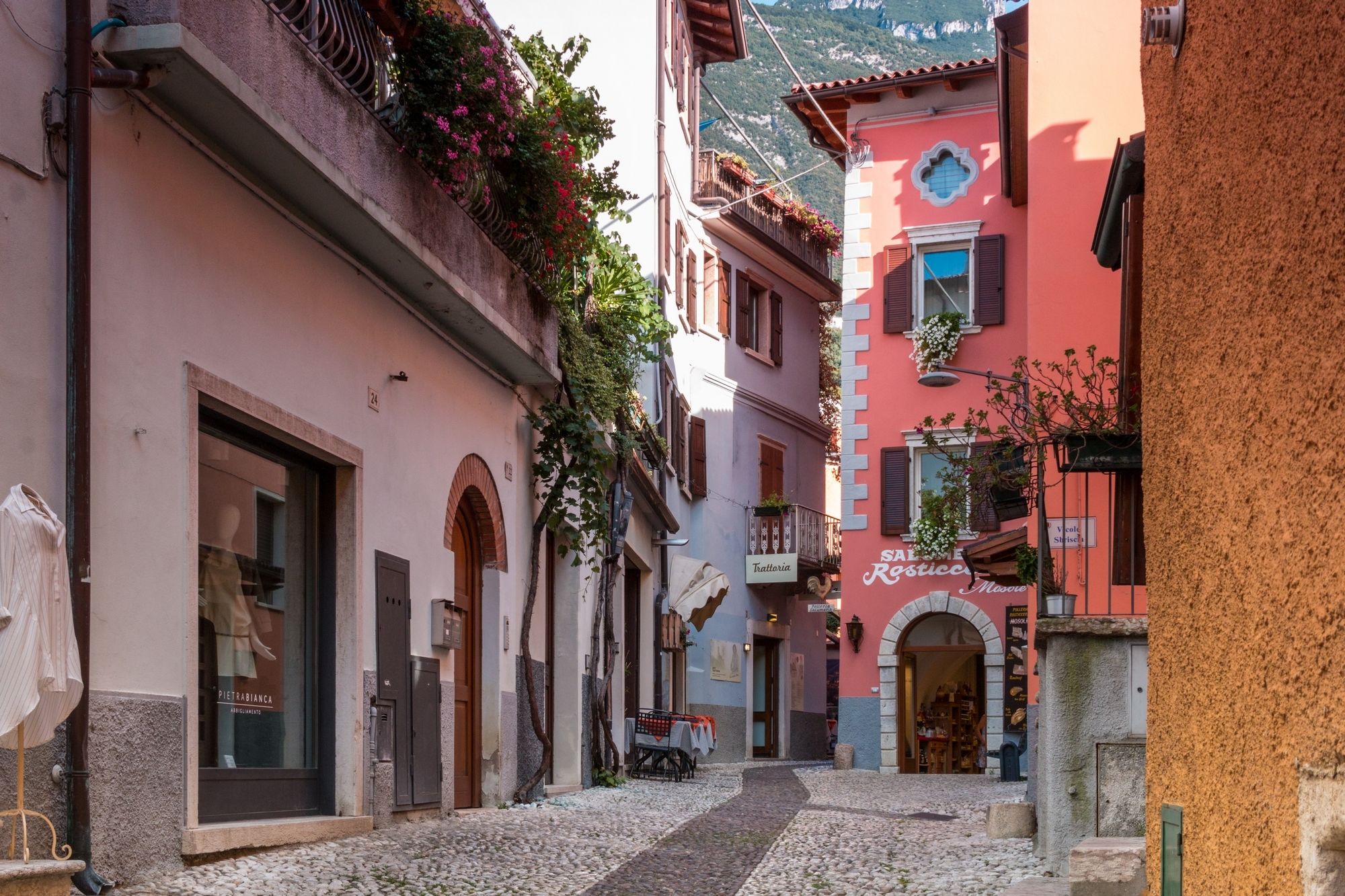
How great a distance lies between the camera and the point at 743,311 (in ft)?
98.7

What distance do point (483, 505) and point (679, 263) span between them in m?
13.4

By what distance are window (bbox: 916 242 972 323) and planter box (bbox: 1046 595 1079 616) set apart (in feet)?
54.4

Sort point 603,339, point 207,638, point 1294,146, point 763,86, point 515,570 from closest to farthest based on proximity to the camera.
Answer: point 1294,146
point 207,638
point 515,570
point 603,339
point 763,86

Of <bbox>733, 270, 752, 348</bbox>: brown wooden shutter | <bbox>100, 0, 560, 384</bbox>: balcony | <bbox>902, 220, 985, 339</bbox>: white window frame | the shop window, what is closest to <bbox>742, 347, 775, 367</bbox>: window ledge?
<bbox>733, 270, 752, 348</bbox>: brown wooden shutter

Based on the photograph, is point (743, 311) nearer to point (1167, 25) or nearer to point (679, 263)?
point (679, 263)

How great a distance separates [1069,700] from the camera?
8.13 metres

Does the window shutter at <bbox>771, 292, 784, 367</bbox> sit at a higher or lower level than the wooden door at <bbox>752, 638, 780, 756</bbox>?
higher

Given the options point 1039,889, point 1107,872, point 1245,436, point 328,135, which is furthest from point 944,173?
point 1245,436

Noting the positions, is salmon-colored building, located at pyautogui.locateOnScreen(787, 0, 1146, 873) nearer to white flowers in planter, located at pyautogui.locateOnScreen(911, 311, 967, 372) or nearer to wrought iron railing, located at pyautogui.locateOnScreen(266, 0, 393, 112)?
white flowers in planter, located at pyautogui.locateOnScreen(911, 311, 967, 372)

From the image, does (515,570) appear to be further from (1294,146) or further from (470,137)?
(1294,146)

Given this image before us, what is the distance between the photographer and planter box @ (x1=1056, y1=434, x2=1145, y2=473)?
826 centimetres

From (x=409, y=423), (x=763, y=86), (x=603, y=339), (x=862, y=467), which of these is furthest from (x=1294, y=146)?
(x=763, y=86)

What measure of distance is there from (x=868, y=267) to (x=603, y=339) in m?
10.1

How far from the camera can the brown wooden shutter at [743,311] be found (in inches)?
1175
